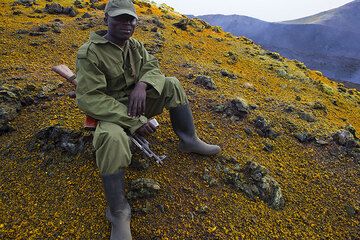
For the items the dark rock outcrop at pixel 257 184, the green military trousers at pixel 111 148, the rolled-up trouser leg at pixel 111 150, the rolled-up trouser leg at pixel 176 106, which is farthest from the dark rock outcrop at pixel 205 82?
the rolled-up trouser leg at pixel 111 150

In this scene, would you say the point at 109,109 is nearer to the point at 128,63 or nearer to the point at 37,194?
the point at 128,63

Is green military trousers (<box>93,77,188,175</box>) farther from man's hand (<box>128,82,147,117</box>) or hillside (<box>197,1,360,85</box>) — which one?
hillside (<box>197,1,360,85</box>)

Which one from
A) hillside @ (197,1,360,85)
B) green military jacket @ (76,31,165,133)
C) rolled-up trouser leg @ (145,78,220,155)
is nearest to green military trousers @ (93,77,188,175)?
green military jacket @ (76,31,165,133)

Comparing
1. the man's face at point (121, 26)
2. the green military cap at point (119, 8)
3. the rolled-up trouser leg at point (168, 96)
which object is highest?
the green military cap at point (119, 8)

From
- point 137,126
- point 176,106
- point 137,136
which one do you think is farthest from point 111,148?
point 176,106

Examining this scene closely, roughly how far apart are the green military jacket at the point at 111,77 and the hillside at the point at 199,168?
873mm

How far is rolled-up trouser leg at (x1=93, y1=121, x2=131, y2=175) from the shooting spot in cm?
267

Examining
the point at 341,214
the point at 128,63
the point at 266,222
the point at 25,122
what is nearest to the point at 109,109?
the point at 128,63

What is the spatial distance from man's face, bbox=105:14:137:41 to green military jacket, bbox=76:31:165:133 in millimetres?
102

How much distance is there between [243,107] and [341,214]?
2.37 m

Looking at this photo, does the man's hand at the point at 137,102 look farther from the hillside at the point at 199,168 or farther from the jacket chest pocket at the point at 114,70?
the hillside at the point at 199,168

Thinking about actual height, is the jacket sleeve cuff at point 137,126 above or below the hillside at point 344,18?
above

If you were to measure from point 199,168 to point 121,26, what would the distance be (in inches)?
74.0

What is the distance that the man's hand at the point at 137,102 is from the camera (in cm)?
309
